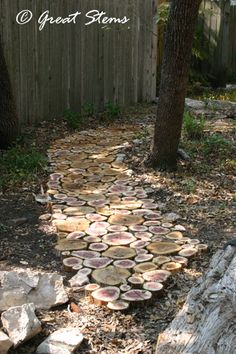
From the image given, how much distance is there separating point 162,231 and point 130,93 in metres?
5.08

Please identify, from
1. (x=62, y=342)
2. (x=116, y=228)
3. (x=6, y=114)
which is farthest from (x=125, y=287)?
(x=6, y=114)

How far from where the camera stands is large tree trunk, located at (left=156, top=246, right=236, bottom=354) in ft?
8.66

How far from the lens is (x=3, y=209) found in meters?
5.02

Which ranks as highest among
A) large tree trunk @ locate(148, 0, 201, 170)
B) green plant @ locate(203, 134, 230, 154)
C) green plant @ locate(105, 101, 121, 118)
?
large tree trunk @ locate(148, 0, 201, 170)

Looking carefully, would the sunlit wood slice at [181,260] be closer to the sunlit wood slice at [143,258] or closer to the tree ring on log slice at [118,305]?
the sunlit wood slice at [143,258]

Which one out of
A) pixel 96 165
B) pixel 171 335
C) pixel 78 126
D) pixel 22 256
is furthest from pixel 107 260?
pixel 78 126

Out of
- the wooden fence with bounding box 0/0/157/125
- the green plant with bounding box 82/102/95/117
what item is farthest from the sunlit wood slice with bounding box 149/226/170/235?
the green plant with bounding box 82/102/95/117

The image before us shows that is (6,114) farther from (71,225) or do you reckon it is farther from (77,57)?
(71,225)

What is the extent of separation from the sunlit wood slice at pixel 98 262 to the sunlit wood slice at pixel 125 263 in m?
0.05

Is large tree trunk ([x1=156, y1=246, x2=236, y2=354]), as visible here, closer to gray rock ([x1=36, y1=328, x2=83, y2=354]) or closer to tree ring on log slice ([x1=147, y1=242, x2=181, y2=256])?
gray rock ([x1=36, y1=328, x2=83, y2=354])

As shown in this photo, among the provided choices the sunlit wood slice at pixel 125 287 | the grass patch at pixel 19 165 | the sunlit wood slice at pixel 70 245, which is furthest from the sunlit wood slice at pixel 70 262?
the grass patch at pixel 19 165

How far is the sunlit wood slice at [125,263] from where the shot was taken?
3.82 m

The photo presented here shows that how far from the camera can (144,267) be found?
12.5 feet

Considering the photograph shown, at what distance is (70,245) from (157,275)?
2.53 ft
